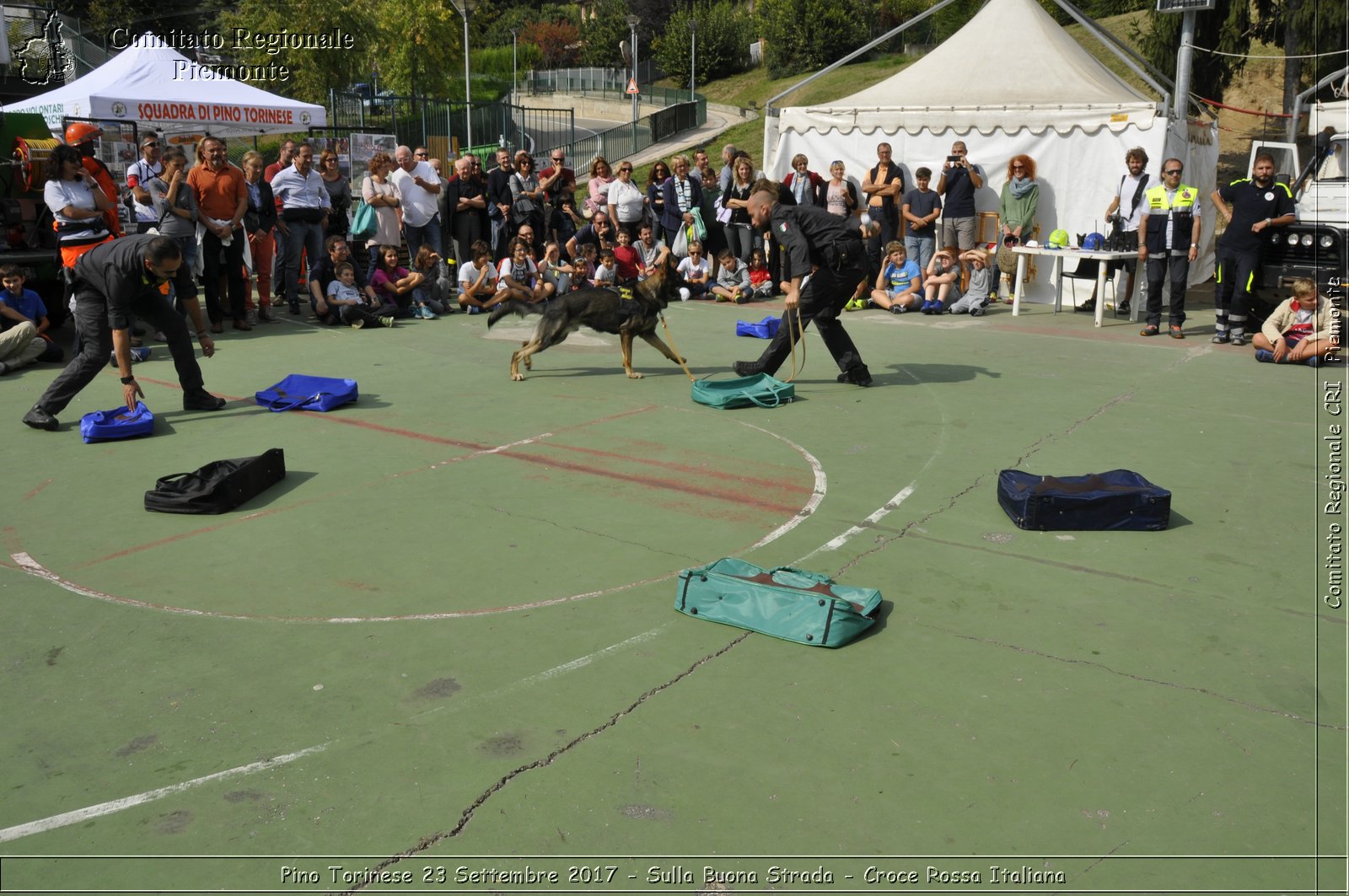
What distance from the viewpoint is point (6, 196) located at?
12391mm

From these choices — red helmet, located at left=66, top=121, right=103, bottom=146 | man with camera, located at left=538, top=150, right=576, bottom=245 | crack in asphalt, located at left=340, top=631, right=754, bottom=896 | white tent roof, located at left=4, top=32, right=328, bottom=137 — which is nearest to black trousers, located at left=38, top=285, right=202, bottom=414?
red helmet, located at left=66, top=121, right=103, bottom=146

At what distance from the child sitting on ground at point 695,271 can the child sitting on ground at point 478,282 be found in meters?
3.23

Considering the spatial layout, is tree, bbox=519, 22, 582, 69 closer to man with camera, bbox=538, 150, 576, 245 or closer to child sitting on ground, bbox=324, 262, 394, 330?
man with camera, bbox=538, 150, 576, 245

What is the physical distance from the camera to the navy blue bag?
6.44 metres

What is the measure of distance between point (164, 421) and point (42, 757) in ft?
18.4

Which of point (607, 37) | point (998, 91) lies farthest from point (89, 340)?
point (607, 37)

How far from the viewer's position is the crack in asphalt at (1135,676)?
172 inches

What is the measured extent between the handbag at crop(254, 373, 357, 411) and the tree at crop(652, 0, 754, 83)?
58668 mm

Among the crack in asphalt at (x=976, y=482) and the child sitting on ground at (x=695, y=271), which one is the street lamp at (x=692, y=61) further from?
the crack in asphalt at (x=976, y=482)

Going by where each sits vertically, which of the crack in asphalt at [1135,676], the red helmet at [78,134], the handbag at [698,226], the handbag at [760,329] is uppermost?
the red helmet at [78,134]

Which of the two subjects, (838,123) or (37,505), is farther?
(838,123)

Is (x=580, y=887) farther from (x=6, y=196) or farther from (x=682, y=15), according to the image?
(x=682, y=15)

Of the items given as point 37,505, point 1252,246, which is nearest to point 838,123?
point 1252,246

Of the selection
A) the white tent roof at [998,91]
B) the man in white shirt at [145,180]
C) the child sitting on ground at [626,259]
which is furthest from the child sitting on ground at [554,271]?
the man in white shirt at [145,180]
